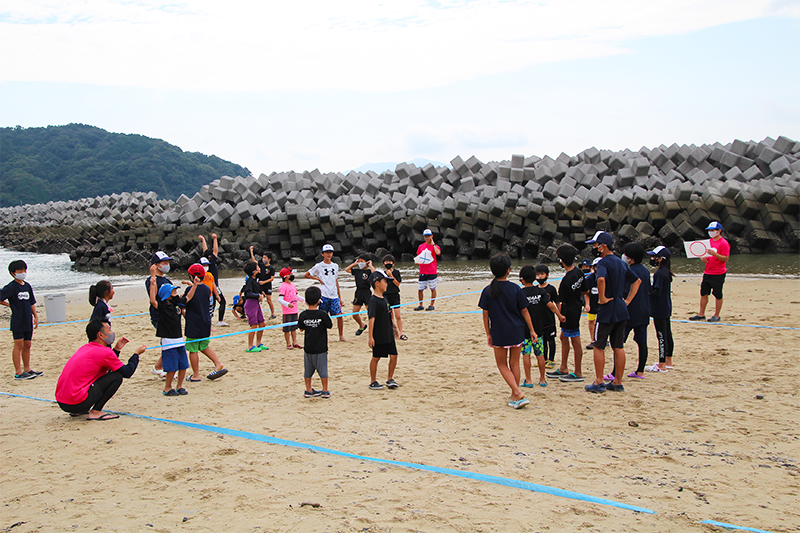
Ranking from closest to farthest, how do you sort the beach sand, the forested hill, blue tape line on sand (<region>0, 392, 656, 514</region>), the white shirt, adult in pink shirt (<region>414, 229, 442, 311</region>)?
1. the beach sand
2. blue tape line on sand (<region>0, 392, 656, 514</region>)
3. the white shirt
4. adult in pink shirt (<region>414, 229, 442, 311</region>)
5. the forested hill

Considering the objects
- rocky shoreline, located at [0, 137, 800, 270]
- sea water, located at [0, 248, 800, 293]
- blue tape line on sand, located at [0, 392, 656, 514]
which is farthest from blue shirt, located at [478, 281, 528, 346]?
rocky shoreline, located at [0, 137, 800, 270]

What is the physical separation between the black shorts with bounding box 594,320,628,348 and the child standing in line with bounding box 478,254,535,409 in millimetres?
873

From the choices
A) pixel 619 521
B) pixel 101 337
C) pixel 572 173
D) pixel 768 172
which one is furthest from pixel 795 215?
pixel 101 337

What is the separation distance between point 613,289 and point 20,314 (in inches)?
295

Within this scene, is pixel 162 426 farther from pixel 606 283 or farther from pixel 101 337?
pixel 606 283

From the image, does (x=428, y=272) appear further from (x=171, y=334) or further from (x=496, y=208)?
(x=496, y=208)

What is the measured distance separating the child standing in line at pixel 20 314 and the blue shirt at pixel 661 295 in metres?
7.99

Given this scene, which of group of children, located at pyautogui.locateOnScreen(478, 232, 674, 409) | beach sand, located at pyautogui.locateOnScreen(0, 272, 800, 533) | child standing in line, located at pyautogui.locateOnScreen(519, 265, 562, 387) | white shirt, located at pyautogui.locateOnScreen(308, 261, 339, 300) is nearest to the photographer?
beach sand, located at pyautogui.locateOnScreen(0, 272, 800, 533)

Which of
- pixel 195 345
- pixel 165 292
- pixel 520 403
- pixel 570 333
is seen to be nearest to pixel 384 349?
pixel 520 403

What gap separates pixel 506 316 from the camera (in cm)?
575

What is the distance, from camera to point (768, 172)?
22250 mm

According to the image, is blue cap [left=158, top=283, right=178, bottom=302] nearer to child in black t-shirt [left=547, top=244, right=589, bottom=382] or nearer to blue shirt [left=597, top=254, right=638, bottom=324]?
child in black t-shirt [left=547, top=244, right=589, bottom=382]

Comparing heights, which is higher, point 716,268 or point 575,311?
point 716,268

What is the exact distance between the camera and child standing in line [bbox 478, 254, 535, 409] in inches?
226
